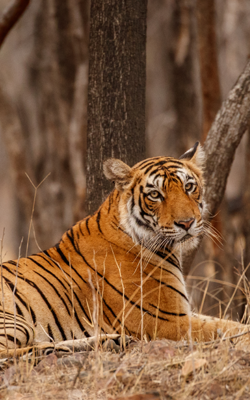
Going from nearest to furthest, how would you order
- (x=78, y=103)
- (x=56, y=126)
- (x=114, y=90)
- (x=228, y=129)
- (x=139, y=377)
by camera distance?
(x=139, y=377) → (x=114, y=90) → (x=228, y=129) → (x=78, y=103) → (x=56, y=126)

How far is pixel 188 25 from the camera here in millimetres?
10922

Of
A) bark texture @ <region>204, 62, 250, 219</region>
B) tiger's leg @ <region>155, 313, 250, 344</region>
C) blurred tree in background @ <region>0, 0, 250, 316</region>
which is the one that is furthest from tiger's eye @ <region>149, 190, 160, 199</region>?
blurred tree in background @ <region>0, 0, 250, 316</region>

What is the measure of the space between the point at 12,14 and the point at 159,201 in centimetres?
341

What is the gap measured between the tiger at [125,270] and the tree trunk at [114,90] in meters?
0.70

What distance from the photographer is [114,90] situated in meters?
4.63

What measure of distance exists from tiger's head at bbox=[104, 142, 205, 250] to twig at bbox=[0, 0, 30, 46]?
2.97 meters

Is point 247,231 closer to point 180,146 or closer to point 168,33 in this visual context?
point 180,146

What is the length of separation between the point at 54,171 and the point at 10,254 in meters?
5.81

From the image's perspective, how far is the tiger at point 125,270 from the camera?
11.4 feet

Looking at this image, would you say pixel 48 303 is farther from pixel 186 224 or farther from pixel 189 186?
pixel 189 186

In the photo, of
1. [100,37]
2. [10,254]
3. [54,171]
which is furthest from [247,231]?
[10,254]

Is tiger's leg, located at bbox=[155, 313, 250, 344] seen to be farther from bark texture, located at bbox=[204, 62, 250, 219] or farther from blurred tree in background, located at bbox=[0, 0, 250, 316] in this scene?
blurred tree in background, located at bbox=[0, 0, 250, 316]

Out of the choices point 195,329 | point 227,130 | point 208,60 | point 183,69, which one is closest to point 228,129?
point 227,130

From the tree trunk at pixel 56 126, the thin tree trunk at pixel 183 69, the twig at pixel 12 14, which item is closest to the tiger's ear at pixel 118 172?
the twig at pixel 12 14
